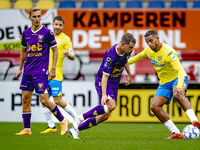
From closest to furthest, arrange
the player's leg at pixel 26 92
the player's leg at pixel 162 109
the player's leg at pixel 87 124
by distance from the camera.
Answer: the player's leg at pixel 87 124 < the player's leg at pixel 162 109 < the player's leg at pixel 26 92

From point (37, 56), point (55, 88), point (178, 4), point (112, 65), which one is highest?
point (178, 4)

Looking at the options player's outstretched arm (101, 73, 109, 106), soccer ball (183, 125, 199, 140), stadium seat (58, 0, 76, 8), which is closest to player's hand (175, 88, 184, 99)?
soccer ball (183, 125, 199, 140)

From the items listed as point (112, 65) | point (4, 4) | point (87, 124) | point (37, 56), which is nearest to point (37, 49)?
point (37, 56)

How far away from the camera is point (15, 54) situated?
31.0 feet

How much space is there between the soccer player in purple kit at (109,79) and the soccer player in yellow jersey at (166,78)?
492mm

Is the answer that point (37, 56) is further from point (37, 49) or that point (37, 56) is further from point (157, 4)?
point (157, 4)

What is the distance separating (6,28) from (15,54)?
2.36 feet

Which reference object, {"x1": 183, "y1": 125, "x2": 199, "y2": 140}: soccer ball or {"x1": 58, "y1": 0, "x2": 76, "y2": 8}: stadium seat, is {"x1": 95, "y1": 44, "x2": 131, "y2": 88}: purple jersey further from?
{"x1": 58, "y1": 0, "x2": 76, "y2": 8}: stadium seat

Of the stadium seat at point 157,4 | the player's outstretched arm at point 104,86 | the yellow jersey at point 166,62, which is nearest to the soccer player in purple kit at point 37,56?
the player's outstretched arm at point 104,86

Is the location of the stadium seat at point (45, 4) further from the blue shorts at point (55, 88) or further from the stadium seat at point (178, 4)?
the blue shorts at point (55, 88)

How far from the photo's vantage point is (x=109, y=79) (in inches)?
203

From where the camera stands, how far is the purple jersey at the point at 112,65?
476 cm

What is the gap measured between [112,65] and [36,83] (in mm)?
1238

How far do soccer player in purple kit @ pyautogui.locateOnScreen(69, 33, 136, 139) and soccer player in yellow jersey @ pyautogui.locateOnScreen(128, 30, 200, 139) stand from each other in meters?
0.49
